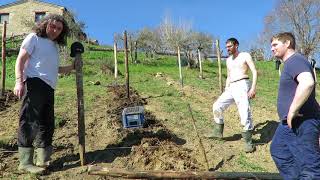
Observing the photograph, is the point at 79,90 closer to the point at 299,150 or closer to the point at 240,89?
the point at 240,89

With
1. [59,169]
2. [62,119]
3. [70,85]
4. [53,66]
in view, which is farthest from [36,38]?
[70,85]

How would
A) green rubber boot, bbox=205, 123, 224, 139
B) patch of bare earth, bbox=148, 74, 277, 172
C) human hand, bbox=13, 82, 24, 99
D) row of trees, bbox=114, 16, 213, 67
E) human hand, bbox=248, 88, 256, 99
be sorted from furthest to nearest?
row of trees, bbox=114, 16, 213, 67, green rubber boot, bbox=205, 123, 224, 139, human hand, bbox=248, 88, 256, 99, patch of bare earth, bbox=148, 74, 277, 172, human hand, bbox=13, 82, 24, 99

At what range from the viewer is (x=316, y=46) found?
4359 cm

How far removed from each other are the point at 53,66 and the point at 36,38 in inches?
17.5

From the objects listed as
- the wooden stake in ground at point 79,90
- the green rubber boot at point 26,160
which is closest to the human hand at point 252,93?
the wooden stake in ground at point 79,90

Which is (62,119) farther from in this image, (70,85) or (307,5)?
(307,5)

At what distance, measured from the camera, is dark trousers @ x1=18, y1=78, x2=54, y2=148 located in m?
5.98

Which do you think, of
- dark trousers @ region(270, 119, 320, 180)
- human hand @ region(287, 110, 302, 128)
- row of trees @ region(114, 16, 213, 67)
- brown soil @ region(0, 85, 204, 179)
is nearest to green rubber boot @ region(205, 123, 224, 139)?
brown soil @ region(0, 85, 204, 179)

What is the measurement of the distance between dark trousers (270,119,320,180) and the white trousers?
2.39 m

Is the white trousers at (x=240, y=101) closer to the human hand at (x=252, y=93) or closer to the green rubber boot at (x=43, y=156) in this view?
the human hand at (x=252, y=93)

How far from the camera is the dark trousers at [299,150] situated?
454cm

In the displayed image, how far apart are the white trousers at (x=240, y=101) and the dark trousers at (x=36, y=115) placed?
119 inches

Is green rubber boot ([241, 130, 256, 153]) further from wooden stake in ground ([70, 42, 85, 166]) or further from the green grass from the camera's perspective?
wooden stake in ground ([70, 42, 85, 166])

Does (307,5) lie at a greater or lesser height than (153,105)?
greater
